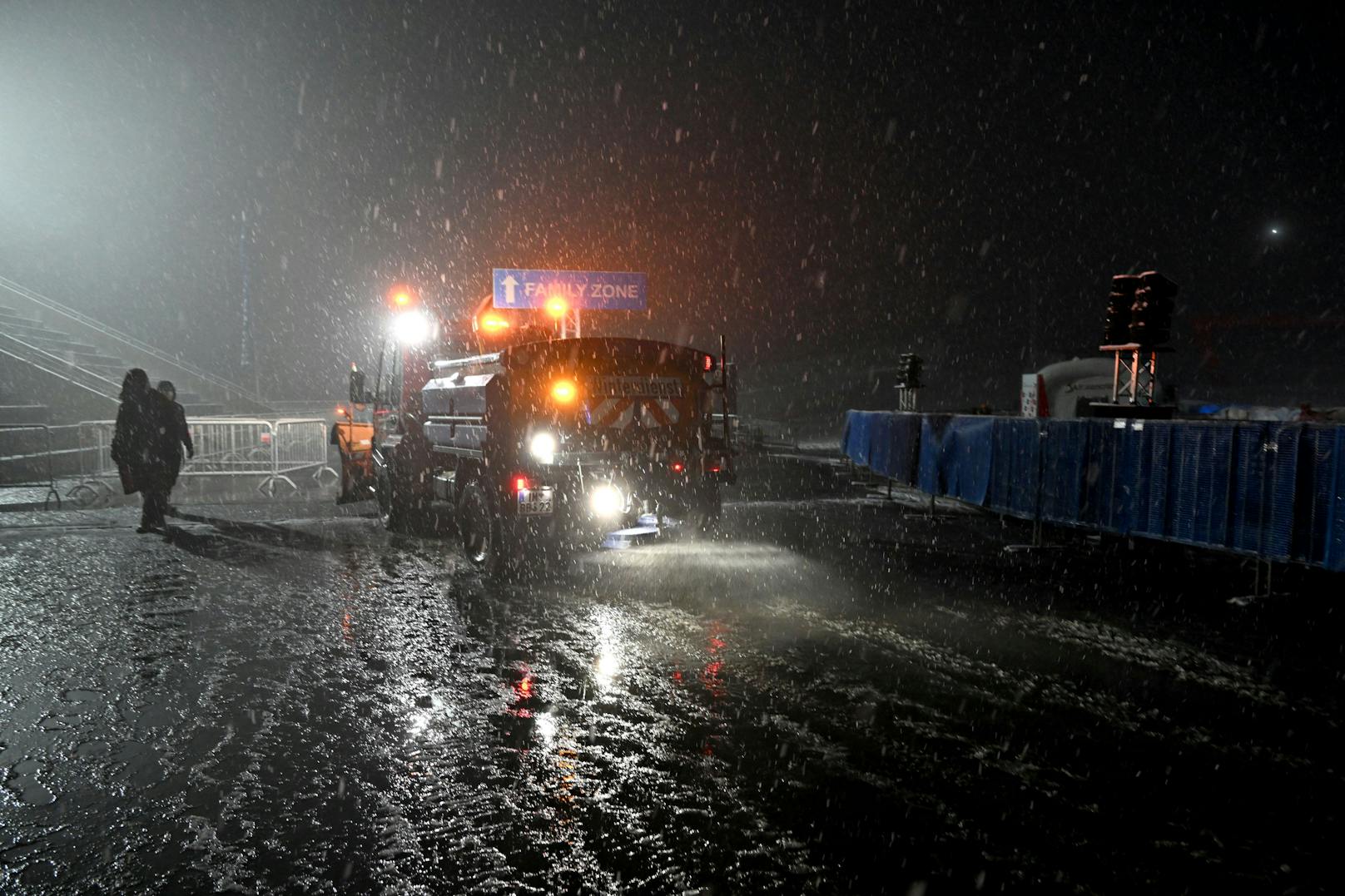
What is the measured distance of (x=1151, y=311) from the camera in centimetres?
1391

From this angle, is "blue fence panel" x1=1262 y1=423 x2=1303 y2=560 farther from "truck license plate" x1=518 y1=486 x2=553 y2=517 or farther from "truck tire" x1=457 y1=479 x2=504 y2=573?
"truck tire" x1=457 y1=479 x2=504 y2=573

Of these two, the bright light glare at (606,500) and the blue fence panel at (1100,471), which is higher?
the blue fence panel at (1100,471)

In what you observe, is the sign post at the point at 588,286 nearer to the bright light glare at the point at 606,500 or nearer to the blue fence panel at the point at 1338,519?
the bright light glare at the point at 606,500

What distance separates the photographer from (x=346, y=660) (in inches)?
247

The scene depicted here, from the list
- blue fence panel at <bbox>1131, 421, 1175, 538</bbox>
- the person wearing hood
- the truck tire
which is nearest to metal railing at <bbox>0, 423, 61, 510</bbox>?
the person wearing hood

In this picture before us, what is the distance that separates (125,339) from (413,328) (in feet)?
78.5

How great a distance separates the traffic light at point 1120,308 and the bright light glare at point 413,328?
10.3m

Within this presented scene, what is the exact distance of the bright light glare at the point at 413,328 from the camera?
1254cm

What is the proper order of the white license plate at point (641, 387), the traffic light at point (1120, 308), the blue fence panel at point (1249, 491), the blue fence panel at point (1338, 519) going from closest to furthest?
the blue fence panel at point (1338, 519)
the blue fence panel at point (1249, 491)
the white license plate at point (641, 387)
the traffic light at point (1120, 308)

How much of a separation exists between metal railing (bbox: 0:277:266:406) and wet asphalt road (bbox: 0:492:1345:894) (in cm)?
2462

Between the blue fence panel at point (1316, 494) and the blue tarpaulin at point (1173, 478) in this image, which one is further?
the blue tarpaulin at point (1173, 478)

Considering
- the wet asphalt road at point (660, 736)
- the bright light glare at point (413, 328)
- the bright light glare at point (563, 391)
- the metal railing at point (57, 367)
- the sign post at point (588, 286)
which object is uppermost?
the sign post at point (588, 286)

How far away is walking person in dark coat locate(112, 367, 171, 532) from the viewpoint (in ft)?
39.7

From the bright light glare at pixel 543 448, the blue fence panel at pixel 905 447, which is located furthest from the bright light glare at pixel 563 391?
the blue fence panel at pixel 905 447
